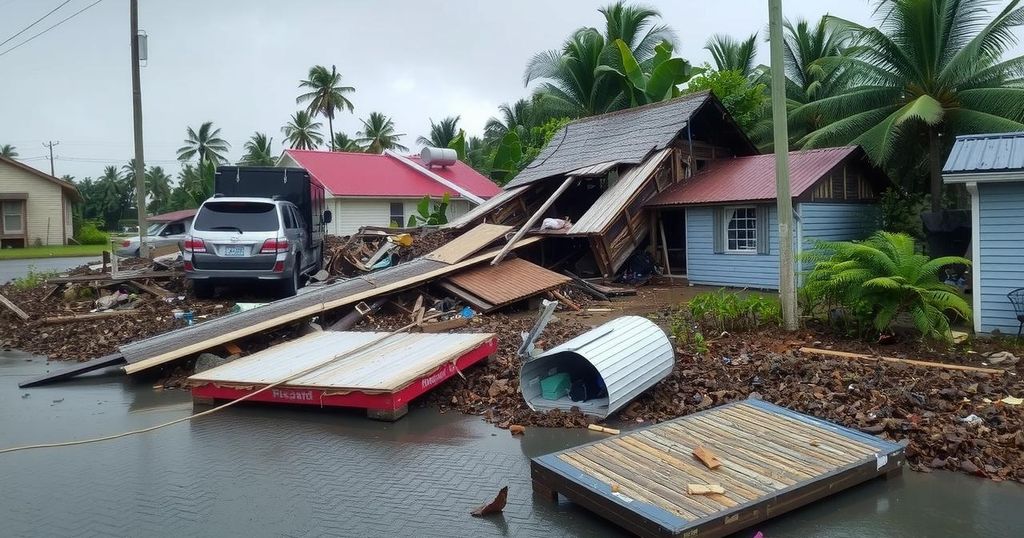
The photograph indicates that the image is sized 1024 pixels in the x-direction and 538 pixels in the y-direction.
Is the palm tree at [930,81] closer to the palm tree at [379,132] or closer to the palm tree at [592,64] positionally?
the palm tree at [592,64]

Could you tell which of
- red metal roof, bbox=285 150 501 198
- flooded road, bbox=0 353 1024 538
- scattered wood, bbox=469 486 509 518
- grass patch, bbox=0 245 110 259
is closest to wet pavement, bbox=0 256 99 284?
grass patch, bbox=0 245 110 259

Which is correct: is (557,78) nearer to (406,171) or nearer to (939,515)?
(406,171)

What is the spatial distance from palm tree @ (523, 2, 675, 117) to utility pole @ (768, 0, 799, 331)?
791 inches

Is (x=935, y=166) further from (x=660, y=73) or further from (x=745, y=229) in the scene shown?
(x=660, y=73)

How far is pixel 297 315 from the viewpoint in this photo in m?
11.0

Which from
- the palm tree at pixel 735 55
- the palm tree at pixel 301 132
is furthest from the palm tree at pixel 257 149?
the palm tree at pixel 735 55

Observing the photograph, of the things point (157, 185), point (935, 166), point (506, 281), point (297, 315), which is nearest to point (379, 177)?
point (506, 281)

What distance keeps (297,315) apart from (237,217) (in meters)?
3.76

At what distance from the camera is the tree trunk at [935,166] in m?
19.2

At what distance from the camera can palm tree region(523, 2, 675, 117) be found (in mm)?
30766

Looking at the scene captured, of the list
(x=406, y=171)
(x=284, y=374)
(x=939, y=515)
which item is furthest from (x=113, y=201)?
(x=939, y=515)

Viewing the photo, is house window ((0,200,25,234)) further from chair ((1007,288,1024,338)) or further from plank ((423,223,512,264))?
chair ((1007,288,1024,338))

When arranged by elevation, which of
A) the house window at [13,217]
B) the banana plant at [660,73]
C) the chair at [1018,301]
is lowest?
the chair at [1018,301]

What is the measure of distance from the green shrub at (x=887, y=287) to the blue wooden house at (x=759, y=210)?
633 centimetres
